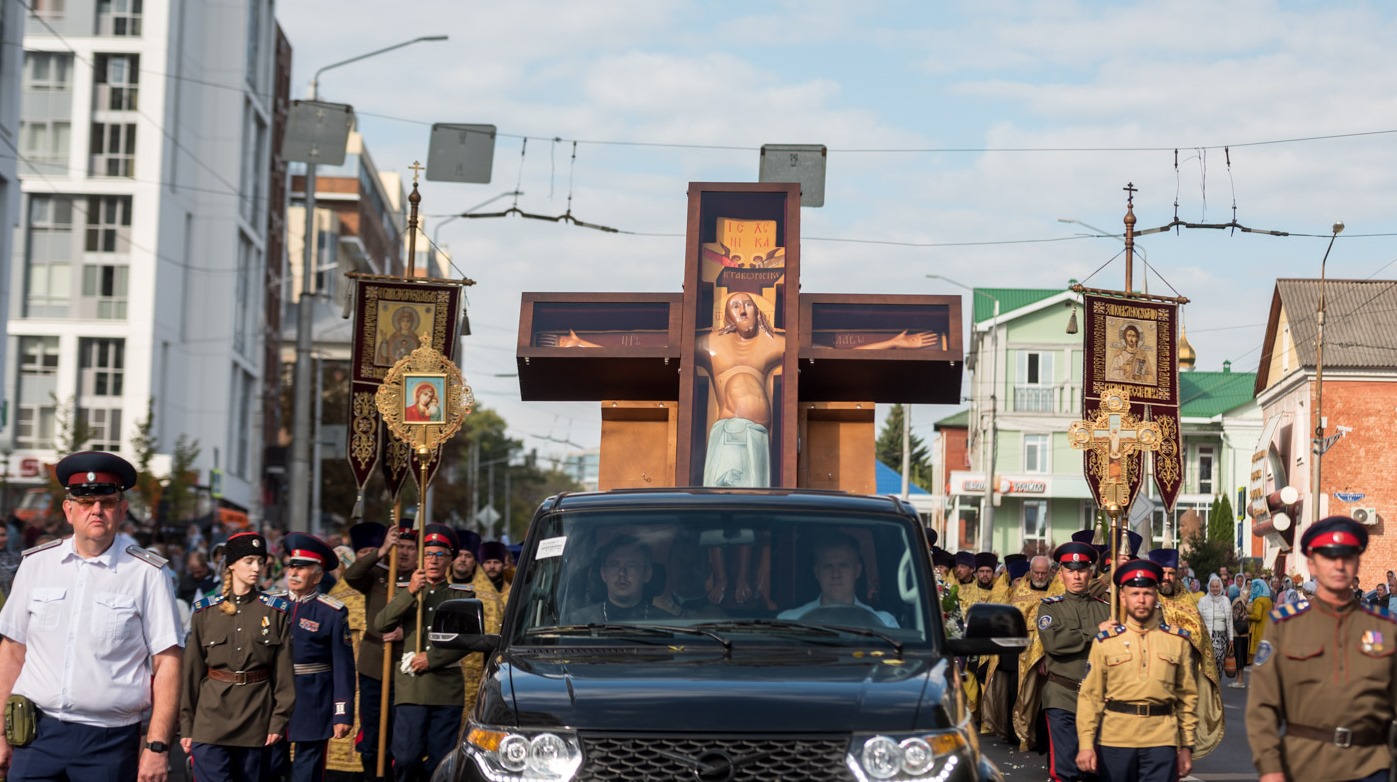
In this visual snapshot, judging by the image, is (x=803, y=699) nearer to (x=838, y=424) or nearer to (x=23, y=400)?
(x=838, y=424)

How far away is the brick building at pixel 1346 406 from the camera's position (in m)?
54.9

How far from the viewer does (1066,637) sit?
41.4 ft

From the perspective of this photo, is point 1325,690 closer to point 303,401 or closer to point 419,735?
point 419,735

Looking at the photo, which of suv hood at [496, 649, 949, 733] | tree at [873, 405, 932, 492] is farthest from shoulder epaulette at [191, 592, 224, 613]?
tree at [873, 405, 932, 492]

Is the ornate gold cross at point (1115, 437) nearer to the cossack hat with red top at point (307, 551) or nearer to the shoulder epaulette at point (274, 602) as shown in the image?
the cossack hat with red top at point (307, 551)

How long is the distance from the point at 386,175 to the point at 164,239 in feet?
231

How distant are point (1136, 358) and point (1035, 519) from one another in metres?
48.6

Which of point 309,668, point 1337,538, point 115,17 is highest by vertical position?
point 115,17

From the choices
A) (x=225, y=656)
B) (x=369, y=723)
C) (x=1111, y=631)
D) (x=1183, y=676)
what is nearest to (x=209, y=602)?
(x=225, y=656)

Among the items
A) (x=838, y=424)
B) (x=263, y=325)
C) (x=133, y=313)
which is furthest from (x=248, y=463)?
(x=838, y=424)

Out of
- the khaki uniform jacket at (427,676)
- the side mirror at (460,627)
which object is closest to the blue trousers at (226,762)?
the khaki uniform jacket at (427,676)

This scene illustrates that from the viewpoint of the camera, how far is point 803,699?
254 inches

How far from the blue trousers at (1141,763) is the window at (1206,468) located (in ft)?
226

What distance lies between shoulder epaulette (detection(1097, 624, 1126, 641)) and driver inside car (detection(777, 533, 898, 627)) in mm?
3001
